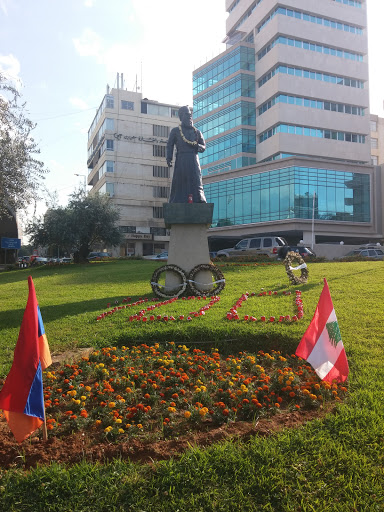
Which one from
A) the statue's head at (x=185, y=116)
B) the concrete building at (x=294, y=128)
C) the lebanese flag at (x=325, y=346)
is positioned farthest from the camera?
the concrete building at (x=294, y=128)

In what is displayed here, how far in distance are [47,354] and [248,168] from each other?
44275 mm

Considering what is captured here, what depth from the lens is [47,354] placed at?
145 inches

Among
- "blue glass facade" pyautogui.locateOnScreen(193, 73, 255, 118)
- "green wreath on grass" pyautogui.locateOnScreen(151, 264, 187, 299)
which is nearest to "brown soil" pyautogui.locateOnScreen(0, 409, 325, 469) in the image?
"green wreath on grass" pyautogui.locateOnScreen(151, 264, 187, 299)

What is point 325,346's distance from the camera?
4.01m

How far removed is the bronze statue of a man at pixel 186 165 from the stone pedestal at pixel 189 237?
804 mm

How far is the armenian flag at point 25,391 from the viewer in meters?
3.02

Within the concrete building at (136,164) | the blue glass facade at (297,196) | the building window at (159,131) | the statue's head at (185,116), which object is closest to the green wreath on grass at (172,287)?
the statue's head at (185,116)

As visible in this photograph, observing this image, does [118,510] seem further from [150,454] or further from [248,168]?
[248,168]

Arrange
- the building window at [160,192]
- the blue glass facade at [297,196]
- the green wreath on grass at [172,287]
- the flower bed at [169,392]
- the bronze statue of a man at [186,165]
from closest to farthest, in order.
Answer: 1. the flower bed at [169,392]
2. the green wreath on grass at [172,287]
3. the bronze statue of a man at [186,165]
4. the blue glass facade at [297,196]
5. the building window at [160,192]

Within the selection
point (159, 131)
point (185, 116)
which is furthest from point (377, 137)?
point (185, 116)

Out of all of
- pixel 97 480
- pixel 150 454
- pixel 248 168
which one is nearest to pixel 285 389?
pixel 150 454

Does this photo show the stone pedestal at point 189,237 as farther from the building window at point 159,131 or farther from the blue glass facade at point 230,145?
the building window at point 159,131

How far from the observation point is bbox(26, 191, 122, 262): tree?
27.9 metres

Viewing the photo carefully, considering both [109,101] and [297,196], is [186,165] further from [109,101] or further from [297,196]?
[109,101]
